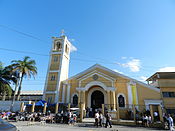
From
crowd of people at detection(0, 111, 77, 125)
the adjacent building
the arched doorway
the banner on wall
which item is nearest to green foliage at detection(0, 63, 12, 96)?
crowd of people at detection(0, 111, 77, 125)

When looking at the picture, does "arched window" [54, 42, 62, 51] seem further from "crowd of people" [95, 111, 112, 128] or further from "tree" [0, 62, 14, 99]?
"crowd of people" [95, 111, 112, 128]

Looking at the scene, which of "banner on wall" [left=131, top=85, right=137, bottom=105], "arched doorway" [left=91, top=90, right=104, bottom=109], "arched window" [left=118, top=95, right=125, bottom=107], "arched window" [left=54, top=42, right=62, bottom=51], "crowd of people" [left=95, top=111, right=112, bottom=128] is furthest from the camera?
"arched window" [left=54, top=42, right=62, bottom=51]

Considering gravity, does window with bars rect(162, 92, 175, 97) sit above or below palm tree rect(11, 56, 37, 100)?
below

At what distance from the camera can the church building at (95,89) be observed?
18125 millimetres

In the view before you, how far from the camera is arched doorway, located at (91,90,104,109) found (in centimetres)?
2000

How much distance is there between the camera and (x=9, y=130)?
3.62 m

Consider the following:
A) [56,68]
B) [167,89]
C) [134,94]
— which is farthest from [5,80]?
[167,89]

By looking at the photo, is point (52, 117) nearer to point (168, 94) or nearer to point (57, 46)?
point (57, 46)

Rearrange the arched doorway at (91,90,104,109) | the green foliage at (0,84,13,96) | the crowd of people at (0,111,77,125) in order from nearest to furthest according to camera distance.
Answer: the crowd of people at (0,111,77,125) < the arched doorway at (91,90,104,109) < the green foliage at (0,84,13,96)

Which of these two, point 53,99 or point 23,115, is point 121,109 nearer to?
point 53,99

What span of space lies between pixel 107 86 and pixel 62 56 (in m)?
10.9

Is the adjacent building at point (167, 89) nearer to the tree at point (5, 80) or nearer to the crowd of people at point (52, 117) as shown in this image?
the crowd of people at point (52, 117)

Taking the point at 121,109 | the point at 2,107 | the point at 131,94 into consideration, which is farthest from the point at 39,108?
the point at 131,94

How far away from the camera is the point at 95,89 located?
2053cm
